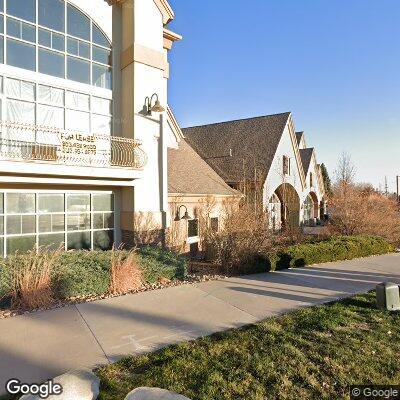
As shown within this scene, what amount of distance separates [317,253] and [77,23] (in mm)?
13005

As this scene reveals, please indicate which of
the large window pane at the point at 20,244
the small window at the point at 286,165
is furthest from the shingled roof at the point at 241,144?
the large window pane at the point at 20,244

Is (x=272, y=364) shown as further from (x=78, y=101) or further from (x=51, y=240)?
(x=78, y=101)

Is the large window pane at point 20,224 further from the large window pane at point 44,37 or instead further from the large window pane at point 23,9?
the large window pane at point 23,9

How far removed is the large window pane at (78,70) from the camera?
439 inches

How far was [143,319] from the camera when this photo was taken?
6117 millimetres

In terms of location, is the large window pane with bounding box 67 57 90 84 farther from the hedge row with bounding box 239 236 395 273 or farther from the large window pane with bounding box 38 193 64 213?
the hedge row with bounding box 239 236 395 273

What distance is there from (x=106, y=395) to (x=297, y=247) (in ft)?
31.8

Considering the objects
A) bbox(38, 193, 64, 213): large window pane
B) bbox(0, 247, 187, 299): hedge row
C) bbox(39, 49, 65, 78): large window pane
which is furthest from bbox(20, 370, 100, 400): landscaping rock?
bbox(39, 49, 65, 78): large window pane

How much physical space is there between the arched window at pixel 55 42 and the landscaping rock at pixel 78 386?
10180 mm

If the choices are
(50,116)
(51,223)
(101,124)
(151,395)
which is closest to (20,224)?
(51,223)

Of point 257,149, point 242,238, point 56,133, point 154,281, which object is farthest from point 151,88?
point 257,149

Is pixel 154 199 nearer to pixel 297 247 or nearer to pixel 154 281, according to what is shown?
pixel 154 281

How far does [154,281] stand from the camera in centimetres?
883

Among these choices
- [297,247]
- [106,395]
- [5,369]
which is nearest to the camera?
[106,395]
